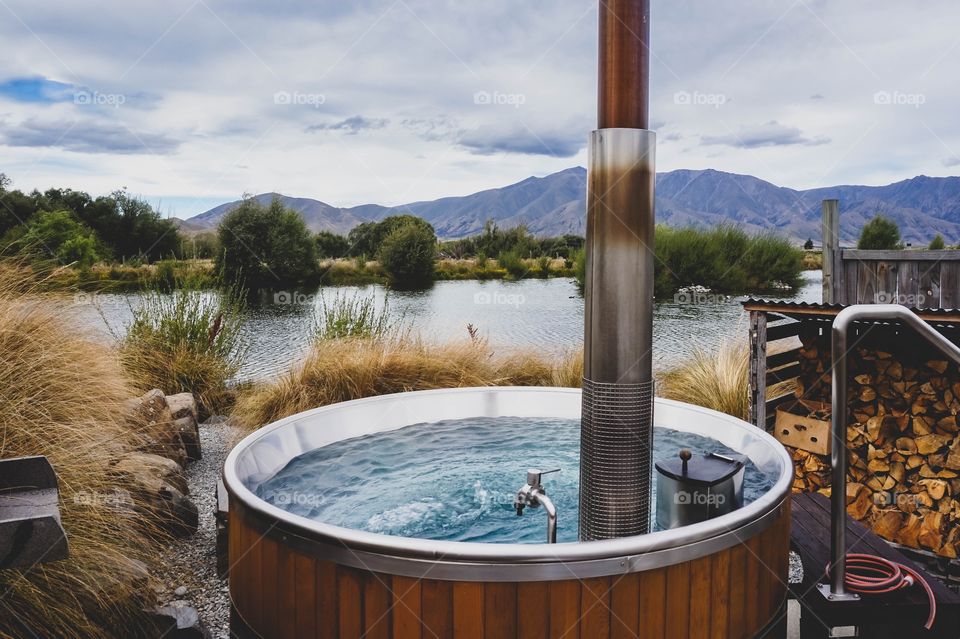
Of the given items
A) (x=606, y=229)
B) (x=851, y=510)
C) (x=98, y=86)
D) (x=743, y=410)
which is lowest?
(x=851, y=510)

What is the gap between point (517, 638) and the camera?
5.49ft

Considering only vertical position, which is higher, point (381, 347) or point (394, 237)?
point (394, 237)

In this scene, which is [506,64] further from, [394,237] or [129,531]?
[394,237]

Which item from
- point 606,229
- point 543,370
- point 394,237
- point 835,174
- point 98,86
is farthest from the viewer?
point 394,237

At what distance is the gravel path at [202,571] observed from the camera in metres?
2.89

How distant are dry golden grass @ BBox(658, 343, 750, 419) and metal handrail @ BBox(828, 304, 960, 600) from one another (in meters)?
2.96

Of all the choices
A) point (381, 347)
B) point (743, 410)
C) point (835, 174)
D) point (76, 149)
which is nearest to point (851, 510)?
point (743, 410)

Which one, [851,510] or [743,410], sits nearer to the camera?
[851,510]

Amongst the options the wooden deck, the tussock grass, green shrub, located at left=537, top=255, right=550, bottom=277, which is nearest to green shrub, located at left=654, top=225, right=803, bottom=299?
green shrub, located at left=537, top=255, right=550, bottom=277

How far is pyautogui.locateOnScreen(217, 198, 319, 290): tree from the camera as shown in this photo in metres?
12.2

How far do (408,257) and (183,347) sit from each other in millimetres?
6674

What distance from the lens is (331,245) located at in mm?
14516

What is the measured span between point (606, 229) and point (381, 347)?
4.22 m

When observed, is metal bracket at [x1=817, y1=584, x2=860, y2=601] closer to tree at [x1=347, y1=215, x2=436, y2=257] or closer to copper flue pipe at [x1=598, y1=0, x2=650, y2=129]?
copper flue pipe at [x1=598, y1=0, x2=650, y2=129]
